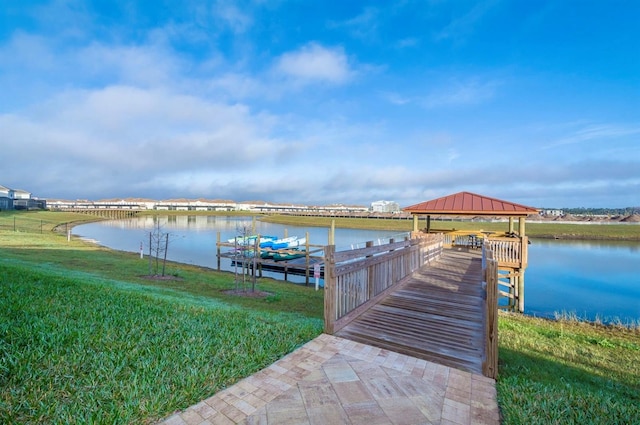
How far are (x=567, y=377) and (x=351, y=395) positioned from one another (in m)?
3.46

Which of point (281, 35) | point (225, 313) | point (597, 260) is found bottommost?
point (597, 260)

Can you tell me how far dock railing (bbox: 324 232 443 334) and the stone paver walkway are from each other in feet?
3.00

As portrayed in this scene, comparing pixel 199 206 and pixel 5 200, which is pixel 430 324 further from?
pixel 199 206

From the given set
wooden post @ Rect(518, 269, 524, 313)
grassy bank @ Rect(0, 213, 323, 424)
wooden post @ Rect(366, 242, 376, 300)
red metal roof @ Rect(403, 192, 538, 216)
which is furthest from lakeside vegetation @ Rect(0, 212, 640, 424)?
red metal roof @ Rect(403, 192, 538, 216)

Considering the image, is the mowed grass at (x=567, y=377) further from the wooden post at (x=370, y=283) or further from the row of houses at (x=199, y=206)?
the row of houses at (x=199, y=206)

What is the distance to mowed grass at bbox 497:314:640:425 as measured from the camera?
9.07 feet

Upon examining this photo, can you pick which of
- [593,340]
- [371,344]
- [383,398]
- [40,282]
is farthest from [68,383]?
[593,340]

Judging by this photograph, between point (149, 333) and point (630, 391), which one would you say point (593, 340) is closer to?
point (630, 391)

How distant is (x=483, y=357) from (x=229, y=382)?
2.90 meters

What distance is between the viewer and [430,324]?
15.9 feet

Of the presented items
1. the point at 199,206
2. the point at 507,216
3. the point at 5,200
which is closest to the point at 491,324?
the point at 507,216

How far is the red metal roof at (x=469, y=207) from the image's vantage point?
12805 millimetres

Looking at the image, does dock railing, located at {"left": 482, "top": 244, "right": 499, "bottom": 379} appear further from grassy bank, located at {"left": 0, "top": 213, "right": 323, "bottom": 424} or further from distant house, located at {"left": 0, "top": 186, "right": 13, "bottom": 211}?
distant house, located at {"left": 0, "top": 186, "right": 13, "bottom": 211}

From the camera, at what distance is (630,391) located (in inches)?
160
